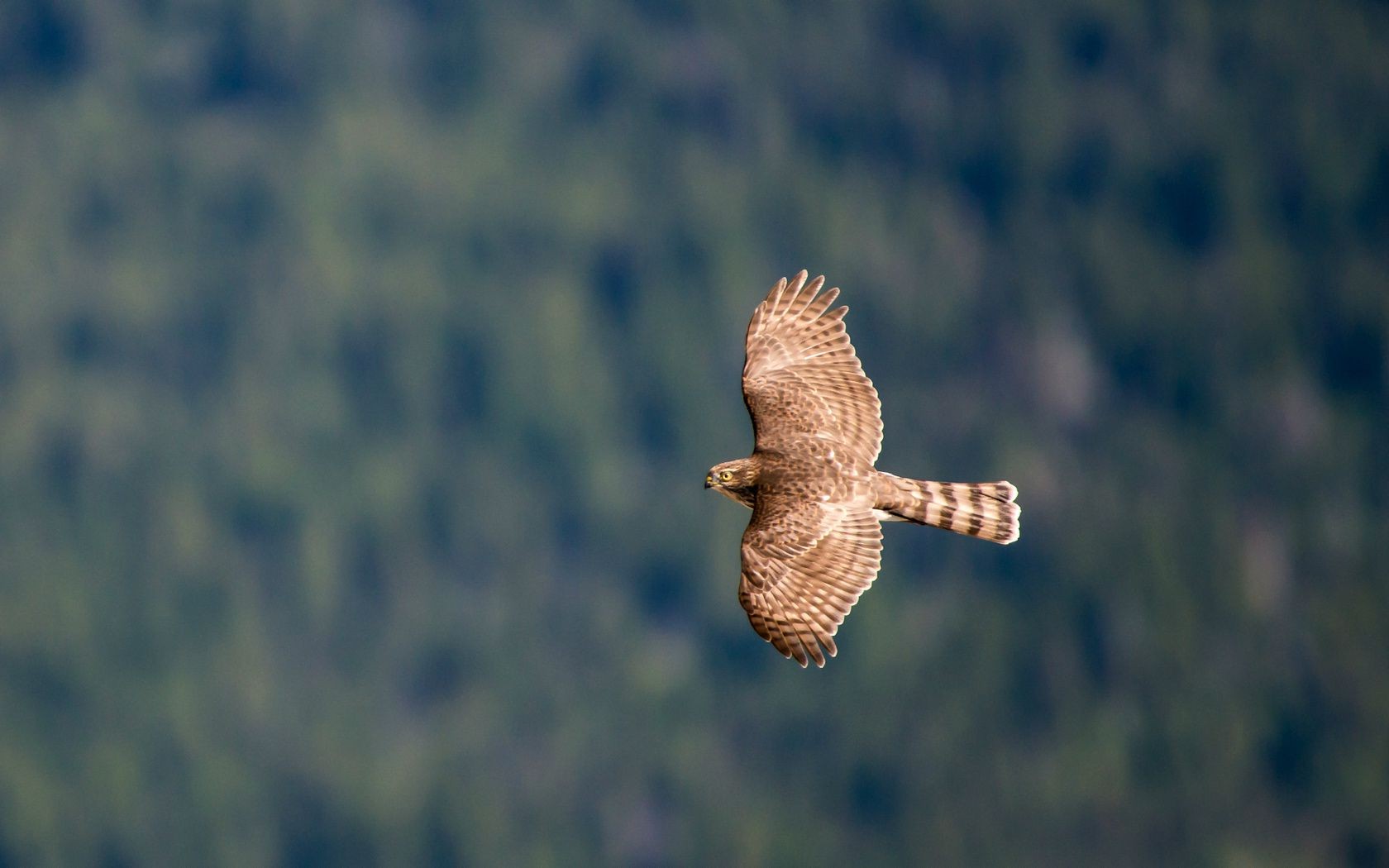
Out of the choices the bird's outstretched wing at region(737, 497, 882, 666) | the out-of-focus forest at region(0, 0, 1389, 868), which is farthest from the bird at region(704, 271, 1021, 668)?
the out-of-focus forest at region(0, 0, 1389, 868)

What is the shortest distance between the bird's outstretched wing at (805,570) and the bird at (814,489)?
11 mm

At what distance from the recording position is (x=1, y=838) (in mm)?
149000

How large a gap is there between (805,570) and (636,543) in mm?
148322

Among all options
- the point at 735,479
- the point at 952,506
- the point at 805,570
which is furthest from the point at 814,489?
the point at 952,506

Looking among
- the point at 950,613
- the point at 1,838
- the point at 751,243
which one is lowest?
the point at 1,838

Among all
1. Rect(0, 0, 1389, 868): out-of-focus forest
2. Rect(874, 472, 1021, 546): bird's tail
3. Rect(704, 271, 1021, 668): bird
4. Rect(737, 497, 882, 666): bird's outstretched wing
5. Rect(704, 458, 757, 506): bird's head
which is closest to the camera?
Rect(737, 497, 882, 666): bird's outstretched wing

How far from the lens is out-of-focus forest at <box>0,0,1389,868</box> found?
151 meters

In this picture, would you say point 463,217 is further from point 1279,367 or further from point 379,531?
point 1279,367

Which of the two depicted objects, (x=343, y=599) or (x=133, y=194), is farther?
(x=133, y=194)

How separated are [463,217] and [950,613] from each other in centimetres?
5613

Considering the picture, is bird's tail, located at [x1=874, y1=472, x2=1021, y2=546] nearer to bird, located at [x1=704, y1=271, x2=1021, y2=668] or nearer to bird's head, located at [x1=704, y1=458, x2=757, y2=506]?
bird, located at [x1=704, y1=271, x2=1021, y2=668]

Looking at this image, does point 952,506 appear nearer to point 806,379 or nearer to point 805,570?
point 805,570

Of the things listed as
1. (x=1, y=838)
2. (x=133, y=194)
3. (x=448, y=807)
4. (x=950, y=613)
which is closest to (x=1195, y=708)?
Answer: (x=950, y=613)

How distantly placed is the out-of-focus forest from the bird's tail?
125 meters
